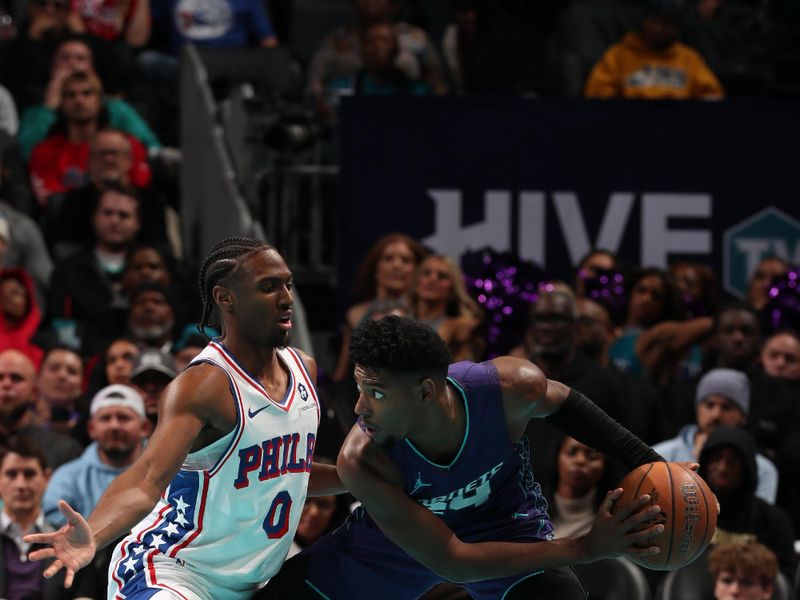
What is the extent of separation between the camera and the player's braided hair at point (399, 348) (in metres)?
4.87

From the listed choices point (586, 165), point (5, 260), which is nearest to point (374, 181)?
point (586, 165)

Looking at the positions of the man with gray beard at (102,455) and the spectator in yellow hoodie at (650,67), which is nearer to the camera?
the man with gray beard at (102,455)

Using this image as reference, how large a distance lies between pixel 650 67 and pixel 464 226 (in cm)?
215

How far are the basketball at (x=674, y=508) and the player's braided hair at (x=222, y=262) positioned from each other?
138 cm

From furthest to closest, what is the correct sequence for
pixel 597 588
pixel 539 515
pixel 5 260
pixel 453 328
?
1. pixel 5 260
2. pixel 453 328
3. pixel 597 588
4. pixel 539 515

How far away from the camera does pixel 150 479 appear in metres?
4.73

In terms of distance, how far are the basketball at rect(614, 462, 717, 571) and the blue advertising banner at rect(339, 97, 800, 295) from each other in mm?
4844

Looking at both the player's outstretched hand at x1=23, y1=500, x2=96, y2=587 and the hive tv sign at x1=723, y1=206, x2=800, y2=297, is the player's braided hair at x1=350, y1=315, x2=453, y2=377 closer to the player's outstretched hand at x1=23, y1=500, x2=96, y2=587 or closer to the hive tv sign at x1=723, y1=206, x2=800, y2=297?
the player's outstretched hand at x1=23, y1=500, x2=96, y2=587

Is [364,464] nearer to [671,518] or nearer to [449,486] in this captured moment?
[449,486]

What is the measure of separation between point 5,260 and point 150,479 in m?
5.44

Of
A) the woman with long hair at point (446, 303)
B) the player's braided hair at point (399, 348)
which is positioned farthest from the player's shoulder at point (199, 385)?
the woman with long hair at point (446, 303)

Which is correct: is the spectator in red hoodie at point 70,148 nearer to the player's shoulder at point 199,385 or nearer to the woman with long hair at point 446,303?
the woman with long hair at point 446,303

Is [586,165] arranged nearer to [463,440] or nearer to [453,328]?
[453,328]

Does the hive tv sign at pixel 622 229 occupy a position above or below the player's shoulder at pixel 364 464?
above
